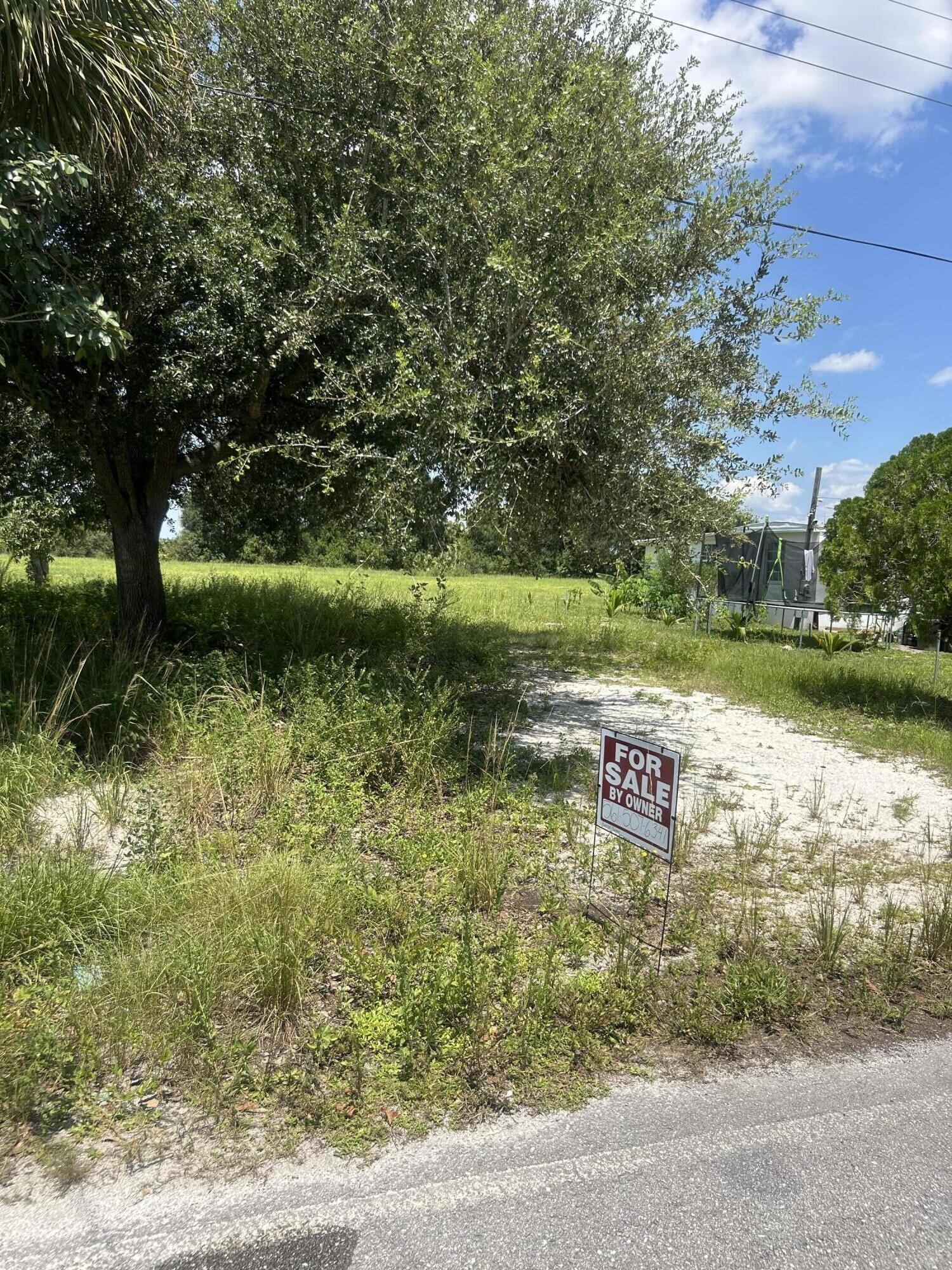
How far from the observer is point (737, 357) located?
7547mm

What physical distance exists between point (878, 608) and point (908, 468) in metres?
1.87

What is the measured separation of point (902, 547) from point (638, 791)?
747cm

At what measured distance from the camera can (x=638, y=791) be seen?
13.1 ft

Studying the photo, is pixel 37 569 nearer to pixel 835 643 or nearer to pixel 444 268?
pixel 444 268

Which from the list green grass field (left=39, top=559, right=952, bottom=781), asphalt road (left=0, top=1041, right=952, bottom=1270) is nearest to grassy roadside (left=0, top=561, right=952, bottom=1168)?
asphalt road (left=0, top=1041, right=952, bottom=1270)

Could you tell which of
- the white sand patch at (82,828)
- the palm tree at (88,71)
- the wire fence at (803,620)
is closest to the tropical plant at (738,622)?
the wire fence at (803,620)

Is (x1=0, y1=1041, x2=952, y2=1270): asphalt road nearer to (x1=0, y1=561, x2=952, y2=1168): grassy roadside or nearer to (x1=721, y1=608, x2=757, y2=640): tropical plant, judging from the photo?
(x1=0, y1=561, x2=952, y2=1168): grassy roadside

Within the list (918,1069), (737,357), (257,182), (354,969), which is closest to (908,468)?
(737,357)

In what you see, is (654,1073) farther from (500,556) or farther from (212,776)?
(500,556)

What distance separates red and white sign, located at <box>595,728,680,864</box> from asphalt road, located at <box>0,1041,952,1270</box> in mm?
1236

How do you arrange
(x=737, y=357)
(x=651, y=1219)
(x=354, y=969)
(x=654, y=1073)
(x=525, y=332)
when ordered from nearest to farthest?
(x=651, y=1219) < (x=654, y=1073) < (x=354, y=969) < (x=525, y=332) < (x=737, y=357)

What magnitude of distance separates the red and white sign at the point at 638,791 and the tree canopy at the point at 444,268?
272cm

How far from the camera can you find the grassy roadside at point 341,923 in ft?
9.57

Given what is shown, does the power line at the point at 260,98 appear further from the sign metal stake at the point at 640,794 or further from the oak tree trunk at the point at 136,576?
the sign metal stake at the point at 640,794
